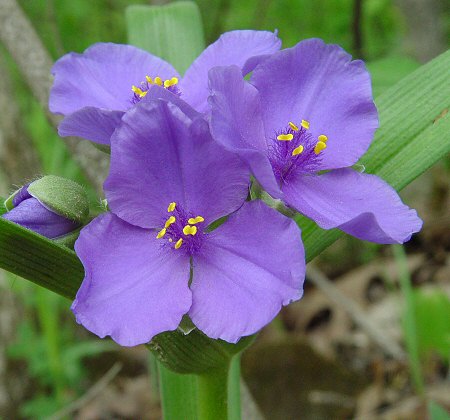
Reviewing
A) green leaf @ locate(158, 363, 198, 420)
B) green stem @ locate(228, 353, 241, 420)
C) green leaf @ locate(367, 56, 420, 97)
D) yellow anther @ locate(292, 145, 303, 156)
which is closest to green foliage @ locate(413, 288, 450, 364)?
green leaf @ locate(367, 56, 420, 97)

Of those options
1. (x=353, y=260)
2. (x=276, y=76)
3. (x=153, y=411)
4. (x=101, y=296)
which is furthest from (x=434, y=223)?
(x=101, y=296)

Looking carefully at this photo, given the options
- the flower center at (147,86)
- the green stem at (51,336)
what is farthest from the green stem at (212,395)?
the green stem at (51,336)

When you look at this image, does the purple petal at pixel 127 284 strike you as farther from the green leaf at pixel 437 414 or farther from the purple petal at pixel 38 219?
the green leaf at pixel 437 414

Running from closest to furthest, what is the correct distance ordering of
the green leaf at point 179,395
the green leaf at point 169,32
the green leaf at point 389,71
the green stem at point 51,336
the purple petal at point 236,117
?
the purple petal at point 236,117 < the green leaf at point 179,395 < the green leaf at point 169,32 < the green leaf at point 389,71 < the green stem at point 51,336

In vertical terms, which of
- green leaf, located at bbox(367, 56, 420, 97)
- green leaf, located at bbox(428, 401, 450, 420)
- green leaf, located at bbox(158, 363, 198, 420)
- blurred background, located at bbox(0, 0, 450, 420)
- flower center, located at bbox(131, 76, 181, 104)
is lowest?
blurred background, located at bbox(0, 0, 450, 420)

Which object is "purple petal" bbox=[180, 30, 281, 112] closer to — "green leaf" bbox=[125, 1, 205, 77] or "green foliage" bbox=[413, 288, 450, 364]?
"green leaf" bbox=[125, 1, 205, 77]

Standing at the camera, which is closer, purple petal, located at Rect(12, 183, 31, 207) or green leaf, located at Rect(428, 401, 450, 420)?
purple petal, located at Rect(12, 183, 31, 207)

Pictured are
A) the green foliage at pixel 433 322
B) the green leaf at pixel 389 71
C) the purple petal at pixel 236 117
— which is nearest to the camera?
the purple petal at pixel 236 117
